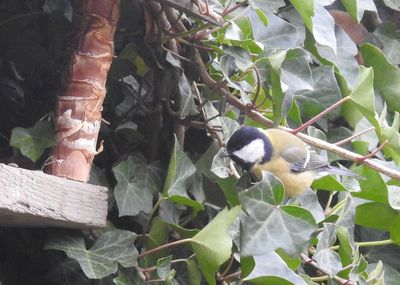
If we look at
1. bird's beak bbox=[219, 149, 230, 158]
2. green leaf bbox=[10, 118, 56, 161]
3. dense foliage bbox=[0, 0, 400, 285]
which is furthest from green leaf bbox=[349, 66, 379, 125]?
green leaf bbox=[10, 118, 56, 161]

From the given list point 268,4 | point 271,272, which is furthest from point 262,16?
point 271,272

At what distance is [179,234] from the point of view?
1.09 meters

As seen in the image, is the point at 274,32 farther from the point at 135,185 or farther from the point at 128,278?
the point at 128,278

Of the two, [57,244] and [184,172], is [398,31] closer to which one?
[184,172]

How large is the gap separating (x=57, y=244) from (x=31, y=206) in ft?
0.46

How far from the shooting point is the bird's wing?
4.05ft

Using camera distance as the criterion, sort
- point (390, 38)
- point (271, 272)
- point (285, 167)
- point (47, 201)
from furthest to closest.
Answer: point (390, 38) < point (285, 167) < point (271, 272) < point (47, 201)

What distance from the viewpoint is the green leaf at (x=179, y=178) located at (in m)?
1.05

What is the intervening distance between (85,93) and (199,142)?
0.94ft

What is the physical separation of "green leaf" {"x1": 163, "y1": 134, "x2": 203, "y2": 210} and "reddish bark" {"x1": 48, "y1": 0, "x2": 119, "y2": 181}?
4.5 inches

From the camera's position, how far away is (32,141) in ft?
3.33

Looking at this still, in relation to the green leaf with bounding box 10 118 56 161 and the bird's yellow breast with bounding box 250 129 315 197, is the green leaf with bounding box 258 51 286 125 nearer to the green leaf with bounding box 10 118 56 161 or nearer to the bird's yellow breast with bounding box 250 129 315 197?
the bird's yellow breast with bounding box 250 129 315 197

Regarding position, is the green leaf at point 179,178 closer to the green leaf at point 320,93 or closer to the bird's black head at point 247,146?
the bird's black head at point 247,146

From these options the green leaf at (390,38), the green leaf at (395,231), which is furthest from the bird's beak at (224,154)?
the green leaf at (390,38)
